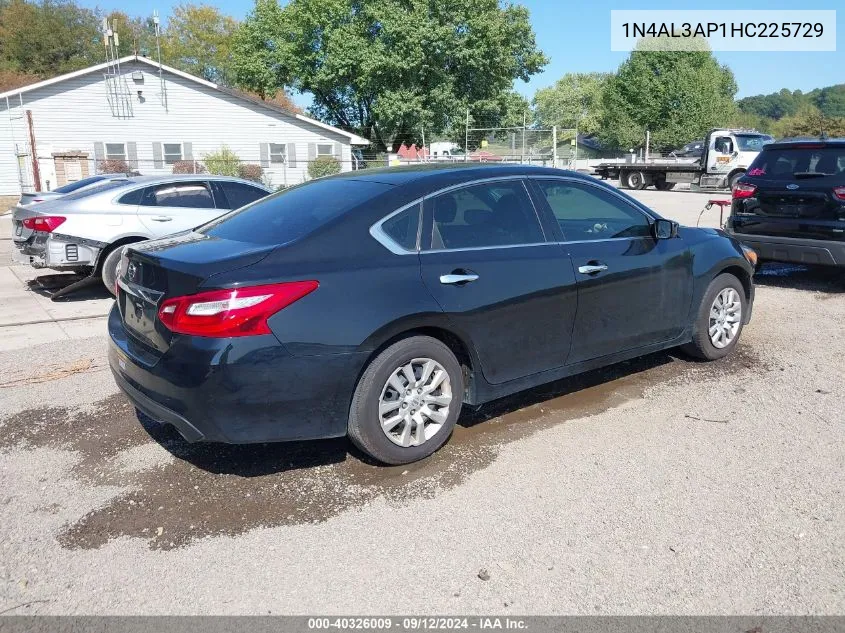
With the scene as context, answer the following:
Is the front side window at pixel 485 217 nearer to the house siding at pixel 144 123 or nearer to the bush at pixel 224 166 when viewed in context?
the bush at pixel 224 166

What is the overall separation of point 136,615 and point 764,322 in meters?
6.56

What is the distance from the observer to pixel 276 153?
113 feet

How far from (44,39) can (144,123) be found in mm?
33380

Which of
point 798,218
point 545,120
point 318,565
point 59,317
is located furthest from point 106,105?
point 545,120

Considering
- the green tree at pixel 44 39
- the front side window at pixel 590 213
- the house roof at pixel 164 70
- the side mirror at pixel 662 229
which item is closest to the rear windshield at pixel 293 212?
the front side window at pixel 590 213

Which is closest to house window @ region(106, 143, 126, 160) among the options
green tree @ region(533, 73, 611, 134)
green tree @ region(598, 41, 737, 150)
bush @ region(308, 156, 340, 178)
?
bush @ region(308, 156, 340, 178)

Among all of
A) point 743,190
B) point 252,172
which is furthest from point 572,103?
point 743,190

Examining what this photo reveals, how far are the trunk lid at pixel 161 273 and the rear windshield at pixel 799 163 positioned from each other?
712 centimetres

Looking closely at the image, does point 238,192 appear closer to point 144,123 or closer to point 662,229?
point 662,229

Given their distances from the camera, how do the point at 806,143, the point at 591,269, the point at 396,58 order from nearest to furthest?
the point at 591,269, the point at 806,143, the point at 396,58

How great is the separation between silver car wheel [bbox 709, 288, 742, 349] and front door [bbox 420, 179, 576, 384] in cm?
182

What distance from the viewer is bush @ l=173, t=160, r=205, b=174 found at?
95.9 ft

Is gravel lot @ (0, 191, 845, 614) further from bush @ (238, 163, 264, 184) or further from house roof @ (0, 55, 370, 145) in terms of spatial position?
house roof @ (0, 55, 370, 145)

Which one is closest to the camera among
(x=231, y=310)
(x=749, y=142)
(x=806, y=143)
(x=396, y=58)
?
(x=231, y=310)
